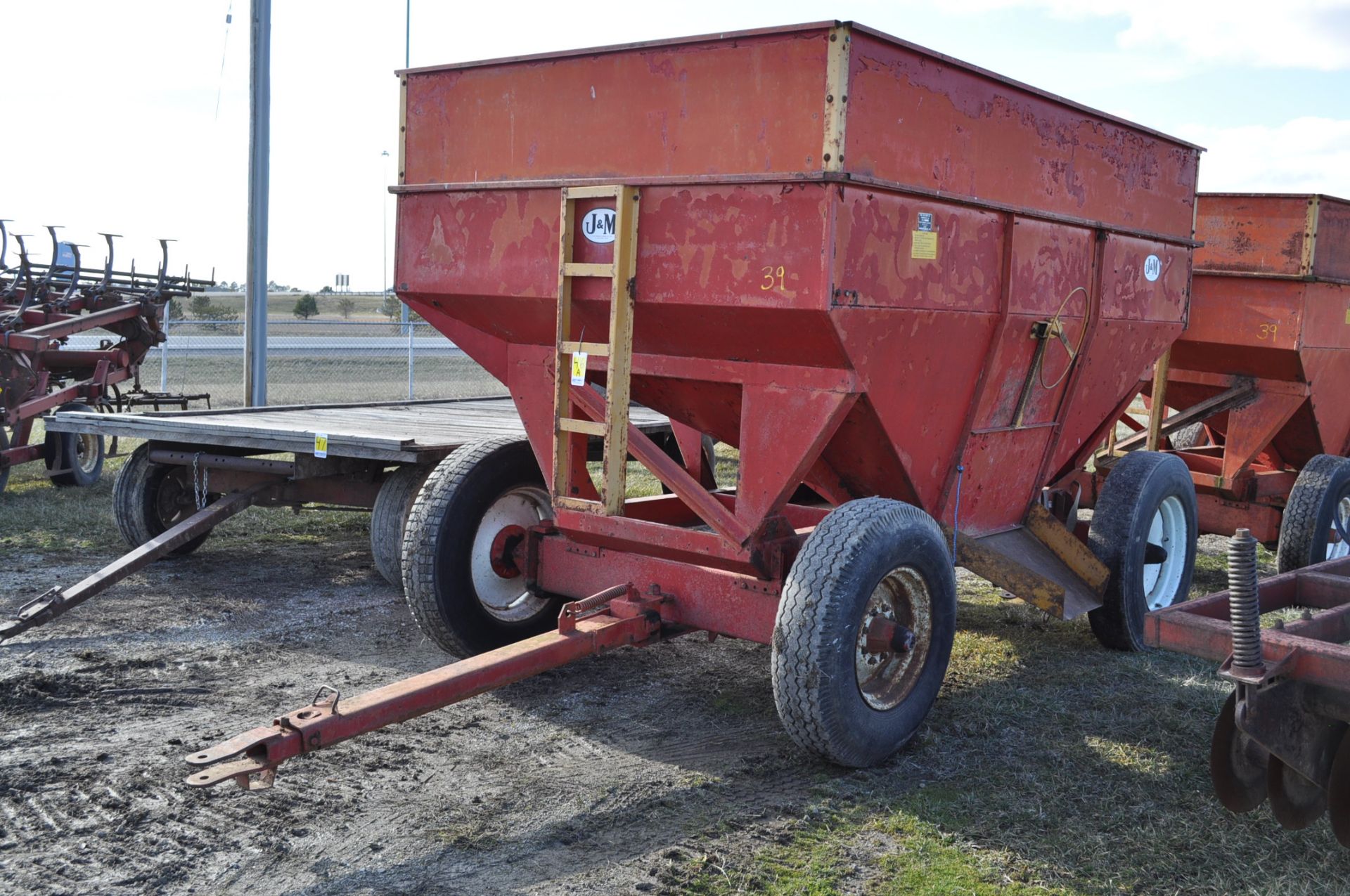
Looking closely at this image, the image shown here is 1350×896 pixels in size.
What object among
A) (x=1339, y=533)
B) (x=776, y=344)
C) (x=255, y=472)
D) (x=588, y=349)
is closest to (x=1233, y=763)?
(x=776, y=344)

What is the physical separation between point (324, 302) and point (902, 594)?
7641 centimetres

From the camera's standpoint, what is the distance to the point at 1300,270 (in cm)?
761

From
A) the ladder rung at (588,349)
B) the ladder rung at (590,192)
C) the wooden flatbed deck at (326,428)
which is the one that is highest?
the ladder rung at (590,192)

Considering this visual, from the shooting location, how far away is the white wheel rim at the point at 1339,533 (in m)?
7.27

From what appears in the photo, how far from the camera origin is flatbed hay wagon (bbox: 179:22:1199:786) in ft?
13.8

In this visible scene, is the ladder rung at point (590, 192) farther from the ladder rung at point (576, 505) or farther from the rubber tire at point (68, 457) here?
the rubber tire at point (68, 457)

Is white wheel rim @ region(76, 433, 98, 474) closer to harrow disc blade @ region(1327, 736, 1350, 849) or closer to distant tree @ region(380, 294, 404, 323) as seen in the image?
harrow disc blade @ region(1327, 736, 1350, 849)

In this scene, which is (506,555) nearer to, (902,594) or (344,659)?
(344,659)

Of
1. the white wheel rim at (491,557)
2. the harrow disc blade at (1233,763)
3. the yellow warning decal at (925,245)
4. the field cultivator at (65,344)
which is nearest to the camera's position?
the harrow disc blade at (1233,763)

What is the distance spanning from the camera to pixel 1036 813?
403 centimetres

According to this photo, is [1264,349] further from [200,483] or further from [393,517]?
[200,483]

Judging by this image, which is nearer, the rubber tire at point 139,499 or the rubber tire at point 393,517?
the rubber tire at point 393,517

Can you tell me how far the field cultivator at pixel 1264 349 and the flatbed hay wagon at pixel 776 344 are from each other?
2.06 meters

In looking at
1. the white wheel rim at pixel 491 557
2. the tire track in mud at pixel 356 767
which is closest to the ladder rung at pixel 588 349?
the white wheel rim at pixel 491 557
